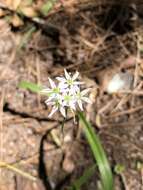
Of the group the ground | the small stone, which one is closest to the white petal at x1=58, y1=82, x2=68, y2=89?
the ground

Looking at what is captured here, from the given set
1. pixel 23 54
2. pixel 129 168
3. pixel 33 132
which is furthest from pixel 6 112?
pixel 129 168

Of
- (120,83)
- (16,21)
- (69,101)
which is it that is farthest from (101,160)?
(16,21)

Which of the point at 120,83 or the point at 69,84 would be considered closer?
the point at 69,84

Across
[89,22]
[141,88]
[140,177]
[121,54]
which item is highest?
[89,22]

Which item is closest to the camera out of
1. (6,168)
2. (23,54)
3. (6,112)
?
(6,168)

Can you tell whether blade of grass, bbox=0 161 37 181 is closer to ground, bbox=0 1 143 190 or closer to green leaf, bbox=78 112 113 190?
ground, bbox=0 1 143 190

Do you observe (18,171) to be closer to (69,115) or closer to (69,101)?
(69,115)

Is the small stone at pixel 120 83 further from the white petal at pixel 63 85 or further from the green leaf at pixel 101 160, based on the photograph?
the white petal at pixel 63 85

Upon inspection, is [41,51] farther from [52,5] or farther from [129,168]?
[129,168]

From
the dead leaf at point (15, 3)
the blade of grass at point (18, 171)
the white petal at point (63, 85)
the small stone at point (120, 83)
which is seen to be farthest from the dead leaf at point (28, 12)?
the white petal at point (63, 85)
